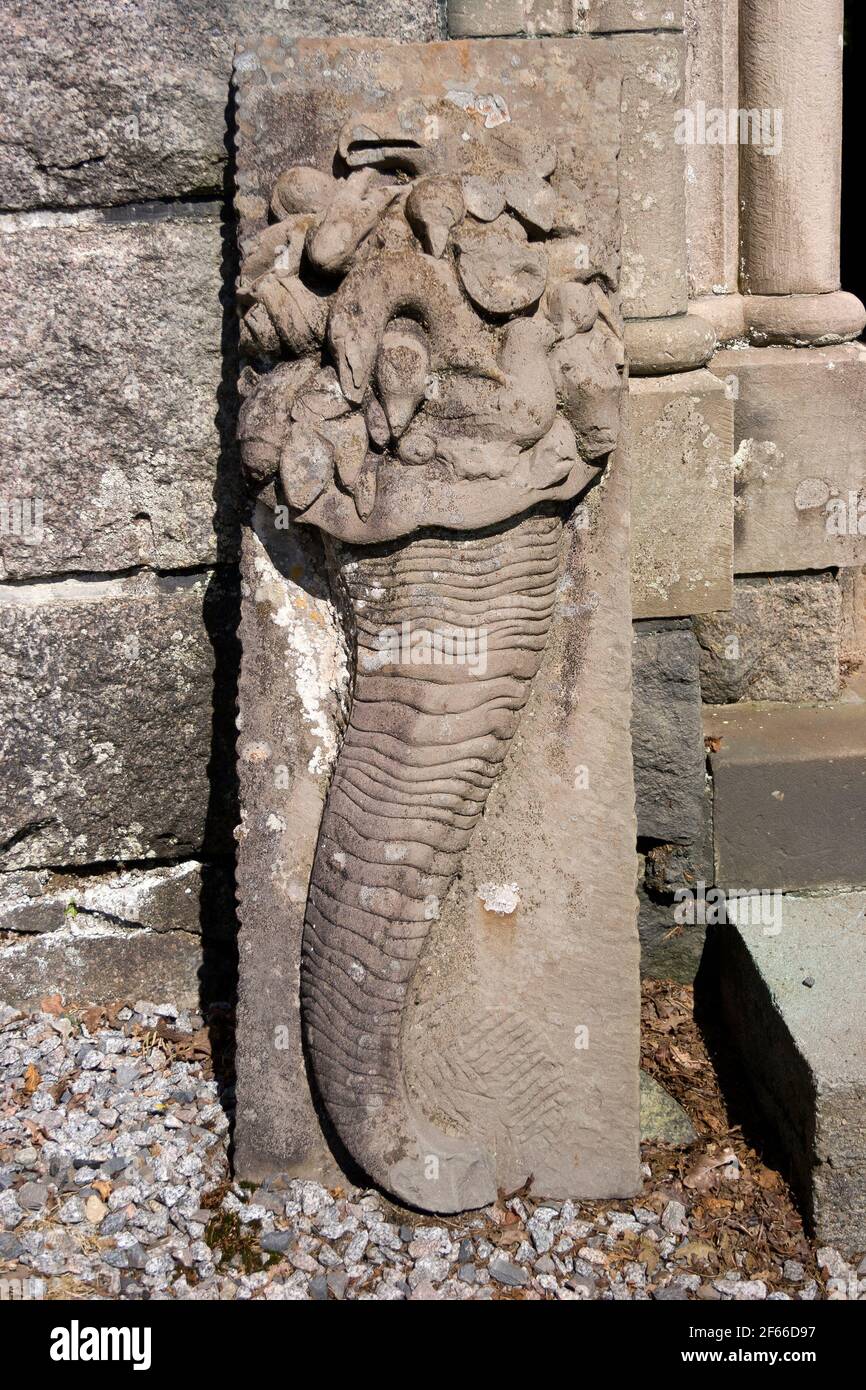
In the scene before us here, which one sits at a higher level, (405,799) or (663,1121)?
(405,799)

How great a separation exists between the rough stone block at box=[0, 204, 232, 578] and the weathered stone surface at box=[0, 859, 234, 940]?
0.78 metres

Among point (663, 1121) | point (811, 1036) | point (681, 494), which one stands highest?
point (681, 494)

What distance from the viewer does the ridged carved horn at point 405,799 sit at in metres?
2.58

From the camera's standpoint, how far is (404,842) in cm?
263

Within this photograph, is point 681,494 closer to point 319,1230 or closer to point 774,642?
point 774,642

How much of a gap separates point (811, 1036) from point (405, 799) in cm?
100

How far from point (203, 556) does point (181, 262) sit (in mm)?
659

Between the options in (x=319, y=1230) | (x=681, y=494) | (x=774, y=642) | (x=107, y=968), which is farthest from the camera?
(x=774, y=642)

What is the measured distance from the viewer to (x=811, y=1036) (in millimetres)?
2854

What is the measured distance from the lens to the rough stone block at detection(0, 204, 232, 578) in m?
3.03

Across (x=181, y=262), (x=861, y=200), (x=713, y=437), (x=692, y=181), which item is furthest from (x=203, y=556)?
(x=861, y=200)

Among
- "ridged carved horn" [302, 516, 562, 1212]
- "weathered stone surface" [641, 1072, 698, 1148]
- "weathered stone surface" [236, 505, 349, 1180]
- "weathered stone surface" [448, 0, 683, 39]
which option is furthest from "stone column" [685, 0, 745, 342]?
"weathered stone surface" [641, 1072, 698, 1148]

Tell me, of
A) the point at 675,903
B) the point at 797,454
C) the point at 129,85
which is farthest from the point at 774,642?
the point at 129,85

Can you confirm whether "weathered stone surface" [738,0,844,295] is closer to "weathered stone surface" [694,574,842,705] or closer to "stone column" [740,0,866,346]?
"stone column" [740,0,866,346]
